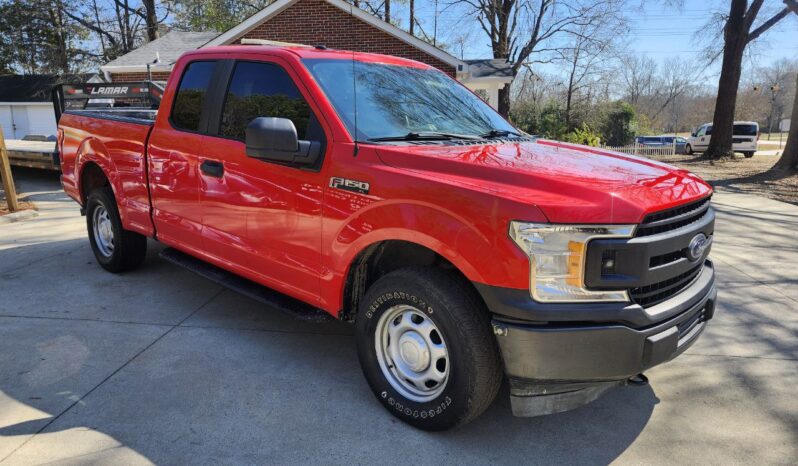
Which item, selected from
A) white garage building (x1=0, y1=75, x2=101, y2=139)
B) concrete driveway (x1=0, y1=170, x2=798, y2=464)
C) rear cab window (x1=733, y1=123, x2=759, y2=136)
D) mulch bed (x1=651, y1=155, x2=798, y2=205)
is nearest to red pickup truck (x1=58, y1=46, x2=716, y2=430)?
concrete driveway (x1=0, y1=170, x2=798, y2=464)

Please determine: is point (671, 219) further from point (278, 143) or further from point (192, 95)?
point (192, 95)

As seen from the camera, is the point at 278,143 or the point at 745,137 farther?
the point at 745,137

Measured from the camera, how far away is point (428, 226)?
2.63m

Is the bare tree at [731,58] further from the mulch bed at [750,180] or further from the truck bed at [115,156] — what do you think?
the truck bed at [115,156]

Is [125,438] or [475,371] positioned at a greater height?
[475,371]

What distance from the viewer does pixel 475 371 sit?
8.40 ft

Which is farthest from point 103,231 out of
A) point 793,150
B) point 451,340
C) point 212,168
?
point 793,150

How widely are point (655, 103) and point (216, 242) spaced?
9329cm

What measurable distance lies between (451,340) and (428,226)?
546 millimetres

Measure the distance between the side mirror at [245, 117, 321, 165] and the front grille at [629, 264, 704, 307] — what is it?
1.80 meters

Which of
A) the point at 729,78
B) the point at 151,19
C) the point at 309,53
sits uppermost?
the point at 151,19

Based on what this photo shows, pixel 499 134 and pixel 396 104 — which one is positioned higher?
pixel 396 104

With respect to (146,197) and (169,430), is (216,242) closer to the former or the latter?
(146,197)

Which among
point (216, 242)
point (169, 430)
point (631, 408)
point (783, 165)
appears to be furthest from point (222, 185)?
point (783, 165)
